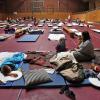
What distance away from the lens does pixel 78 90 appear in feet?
10.8

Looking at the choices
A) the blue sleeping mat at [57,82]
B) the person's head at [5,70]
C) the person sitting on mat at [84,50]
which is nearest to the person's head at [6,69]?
the person's head at [5,70]

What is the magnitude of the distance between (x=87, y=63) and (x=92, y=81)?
112cm

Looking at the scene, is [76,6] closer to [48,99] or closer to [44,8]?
[44,8]

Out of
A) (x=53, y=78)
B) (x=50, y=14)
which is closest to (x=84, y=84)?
(x=53, y=78)

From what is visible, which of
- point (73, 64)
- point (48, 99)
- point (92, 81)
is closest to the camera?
point (48, 99)

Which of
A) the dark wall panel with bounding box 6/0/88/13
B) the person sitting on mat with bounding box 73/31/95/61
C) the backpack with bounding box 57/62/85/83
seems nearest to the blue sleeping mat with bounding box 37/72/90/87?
the backpack with bounding box 57/62/85/83

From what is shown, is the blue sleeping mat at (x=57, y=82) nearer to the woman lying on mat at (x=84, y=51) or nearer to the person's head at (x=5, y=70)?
the person's head at (x=5, y=70)

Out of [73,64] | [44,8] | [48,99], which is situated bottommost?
[48,99]

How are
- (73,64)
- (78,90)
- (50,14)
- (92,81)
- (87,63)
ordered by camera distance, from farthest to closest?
(50,14) < (87,63) < (73,64) < (92,81) < (78,90)

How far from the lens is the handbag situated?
11.3 feet

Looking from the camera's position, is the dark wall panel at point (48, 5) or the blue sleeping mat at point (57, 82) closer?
the blue sleeping mat at point (57, 82)

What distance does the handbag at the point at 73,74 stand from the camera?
345 centimetres

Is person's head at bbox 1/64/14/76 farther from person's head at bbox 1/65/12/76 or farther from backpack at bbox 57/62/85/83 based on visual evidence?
backpack at bbox 57/62/85/83

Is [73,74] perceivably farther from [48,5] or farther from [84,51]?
[48,5]
